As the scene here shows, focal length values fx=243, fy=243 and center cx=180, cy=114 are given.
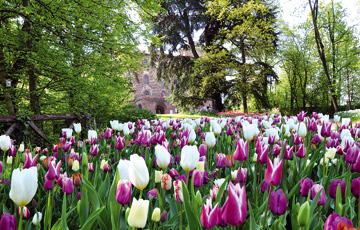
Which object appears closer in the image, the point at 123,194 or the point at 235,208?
the point at 235,208

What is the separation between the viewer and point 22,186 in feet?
3.36

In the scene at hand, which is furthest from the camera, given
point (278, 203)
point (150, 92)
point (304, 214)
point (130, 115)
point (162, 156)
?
point (150, 92)

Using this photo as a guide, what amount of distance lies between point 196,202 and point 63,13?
587 centimetres

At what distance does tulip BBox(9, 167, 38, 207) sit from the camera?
101 centimetres

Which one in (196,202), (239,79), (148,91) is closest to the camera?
(196,202)

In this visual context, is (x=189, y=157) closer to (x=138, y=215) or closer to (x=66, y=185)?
(x=138, y=215)

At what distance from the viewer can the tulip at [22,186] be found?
A: 101 cm

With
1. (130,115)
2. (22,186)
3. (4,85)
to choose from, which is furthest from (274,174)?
(130,115)

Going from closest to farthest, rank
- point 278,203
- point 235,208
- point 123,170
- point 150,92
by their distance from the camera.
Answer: point 235,208 < point 278,203 < point 123,170 < point 150,92

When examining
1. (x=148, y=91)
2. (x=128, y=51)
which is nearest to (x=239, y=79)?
(x=128, y=51)

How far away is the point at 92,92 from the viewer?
6.13 metres

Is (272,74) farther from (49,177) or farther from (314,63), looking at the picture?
(49,177)

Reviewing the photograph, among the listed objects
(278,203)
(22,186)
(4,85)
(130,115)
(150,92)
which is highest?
(150,92)

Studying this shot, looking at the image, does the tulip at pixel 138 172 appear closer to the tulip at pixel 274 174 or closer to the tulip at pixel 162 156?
the tulip at pixel 162 156
